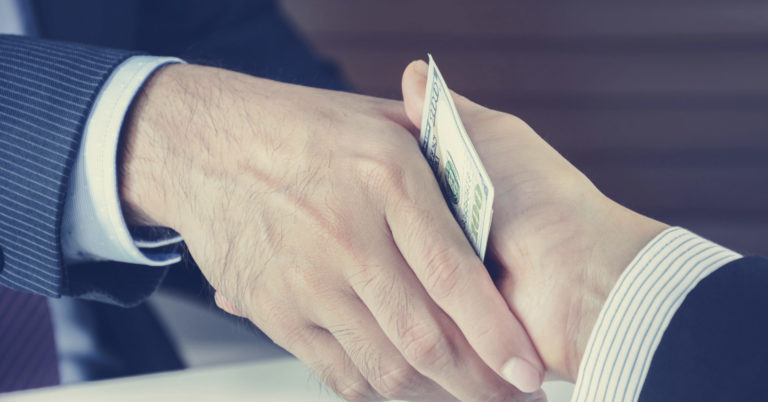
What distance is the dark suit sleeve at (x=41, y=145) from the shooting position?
0.65 metres

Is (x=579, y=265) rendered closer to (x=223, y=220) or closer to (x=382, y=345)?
(x=382, y=345)

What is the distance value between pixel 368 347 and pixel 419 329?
0.06 metres

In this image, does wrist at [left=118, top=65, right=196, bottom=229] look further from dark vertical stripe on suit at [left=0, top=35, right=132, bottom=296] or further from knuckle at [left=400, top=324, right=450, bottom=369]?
knuckle at [left=400, top=324, right=450, bottom=369]

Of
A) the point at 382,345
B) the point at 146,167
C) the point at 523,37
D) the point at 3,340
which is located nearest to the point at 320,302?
the point at 382,345

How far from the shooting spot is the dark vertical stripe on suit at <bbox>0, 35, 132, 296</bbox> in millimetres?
646

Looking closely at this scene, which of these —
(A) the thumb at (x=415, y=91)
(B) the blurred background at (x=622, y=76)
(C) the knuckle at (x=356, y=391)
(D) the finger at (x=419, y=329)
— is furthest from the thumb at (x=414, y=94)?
(B) the blurred background at (x=622, y=76)

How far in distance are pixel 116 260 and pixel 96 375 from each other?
0.29 metres

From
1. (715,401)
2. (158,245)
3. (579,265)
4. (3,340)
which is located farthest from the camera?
(3,340)

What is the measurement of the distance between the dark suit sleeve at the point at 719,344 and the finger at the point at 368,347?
0.20m

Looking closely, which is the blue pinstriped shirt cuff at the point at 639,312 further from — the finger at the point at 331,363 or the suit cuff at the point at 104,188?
the suit cuff at the point at 104,188

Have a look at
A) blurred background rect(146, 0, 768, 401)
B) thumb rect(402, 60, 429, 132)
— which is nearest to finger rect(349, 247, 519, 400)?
thumb rect(402, 60, 429, 132)

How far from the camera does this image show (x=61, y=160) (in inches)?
25.3

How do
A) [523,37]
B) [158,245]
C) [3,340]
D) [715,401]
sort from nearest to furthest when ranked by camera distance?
[715,401], [158,245], [3,340], [523,37]

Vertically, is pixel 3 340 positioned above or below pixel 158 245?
below
